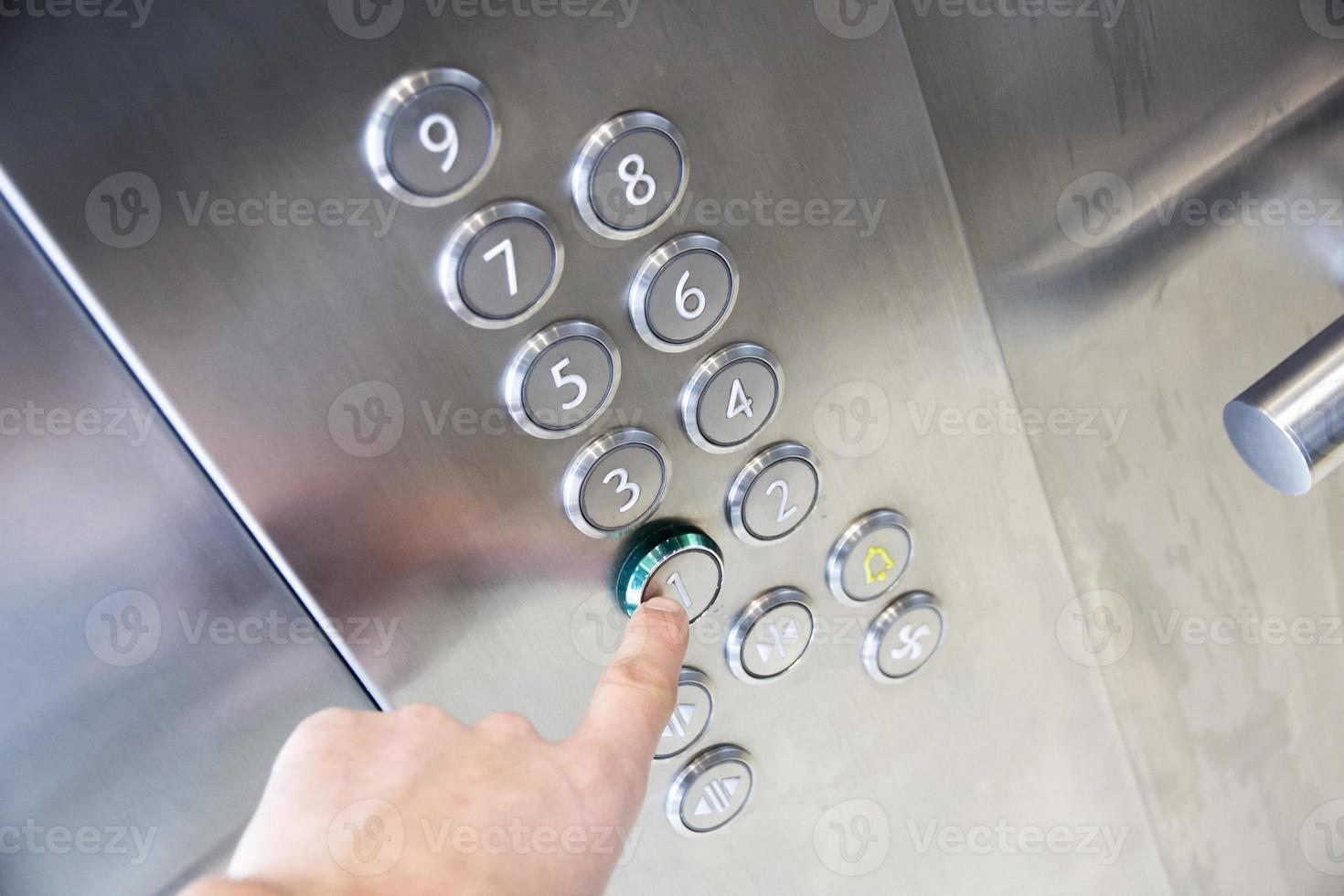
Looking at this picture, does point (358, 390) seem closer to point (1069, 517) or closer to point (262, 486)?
point (262, 486)

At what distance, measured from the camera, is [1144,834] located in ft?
2.12

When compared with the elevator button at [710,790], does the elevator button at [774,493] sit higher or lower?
higher

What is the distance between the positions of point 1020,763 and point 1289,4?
413mm

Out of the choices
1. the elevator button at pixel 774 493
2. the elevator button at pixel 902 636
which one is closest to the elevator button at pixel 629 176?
the elevator button at pixel 774 493

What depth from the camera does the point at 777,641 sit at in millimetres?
468

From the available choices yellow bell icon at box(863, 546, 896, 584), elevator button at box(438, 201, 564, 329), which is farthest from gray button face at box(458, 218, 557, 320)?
yellow bell icon at box(863, 546, 896, 584)

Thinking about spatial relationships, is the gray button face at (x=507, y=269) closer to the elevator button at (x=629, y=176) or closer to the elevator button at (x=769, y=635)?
the elevator button at (x=629, y=176)

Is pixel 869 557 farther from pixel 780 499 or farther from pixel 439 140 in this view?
pixel 439 140

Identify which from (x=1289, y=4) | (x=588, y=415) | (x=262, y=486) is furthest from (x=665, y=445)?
(x=1289, y=4)

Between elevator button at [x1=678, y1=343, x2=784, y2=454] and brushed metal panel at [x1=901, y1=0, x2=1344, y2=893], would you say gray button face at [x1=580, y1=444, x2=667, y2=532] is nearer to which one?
elevator button at [x1=678, y1=343, x2=784, y2=454]

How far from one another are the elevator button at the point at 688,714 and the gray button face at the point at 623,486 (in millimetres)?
90

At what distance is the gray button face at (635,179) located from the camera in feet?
1.12

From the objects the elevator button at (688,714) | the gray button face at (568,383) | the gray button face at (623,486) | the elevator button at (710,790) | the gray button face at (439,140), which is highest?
the gray button face at (439,140)

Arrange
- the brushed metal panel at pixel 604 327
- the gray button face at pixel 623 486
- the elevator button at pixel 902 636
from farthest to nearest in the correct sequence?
1. the elevator button at pixel 902 636
2. the gray button face at pixel 623 486
3. the brushed metal panel at pixel 604 327
